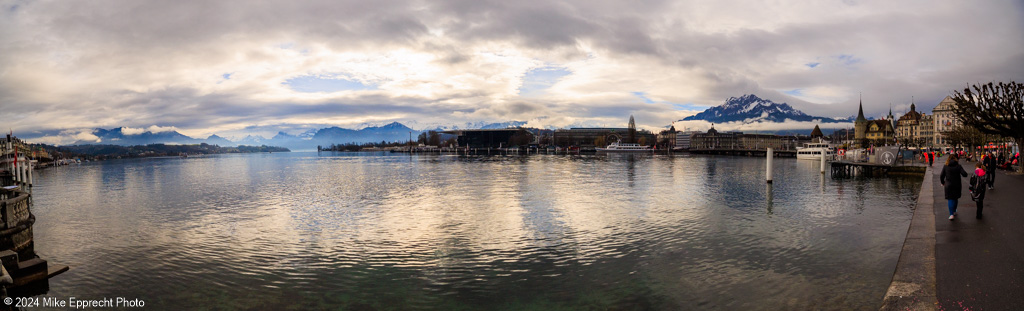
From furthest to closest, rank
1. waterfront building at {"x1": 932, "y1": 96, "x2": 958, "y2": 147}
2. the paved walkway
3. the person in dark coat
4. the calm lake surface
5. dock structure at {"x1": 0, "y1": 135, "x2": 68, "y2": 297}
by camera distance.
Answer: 1. waterfront building at {"x1": 932, "y1": 96, "x2": 958, "y2": 147}
2. the person in dark coat
3. dock structure at {"x1": 0, "y1": 135, "x2": 68, "y2": 297}
4. the calm lake surface
5. the paved walkway

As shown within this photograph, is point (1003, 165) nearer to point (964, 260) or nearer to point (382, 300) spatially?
point (964, 260)

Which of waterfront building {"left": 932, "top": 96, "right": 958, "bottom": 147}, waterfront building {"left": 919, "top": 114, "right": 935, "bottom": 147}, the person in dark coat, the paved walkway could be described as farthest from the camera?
waterfront building {"left": 919, "top": 114, "right": 935, "bottom": 147}

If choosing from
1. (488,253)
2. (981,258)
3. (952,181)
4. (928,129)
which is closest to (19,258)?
(488,253)

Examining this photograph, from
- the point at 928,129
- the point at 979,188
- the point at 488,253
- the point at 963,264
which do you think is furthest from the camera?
the point at 928,129

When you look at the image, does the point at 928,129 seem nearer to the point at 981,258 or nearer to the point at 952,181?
the point at 952,181

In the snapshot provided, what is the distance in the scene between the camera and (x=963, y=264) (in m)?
10.7

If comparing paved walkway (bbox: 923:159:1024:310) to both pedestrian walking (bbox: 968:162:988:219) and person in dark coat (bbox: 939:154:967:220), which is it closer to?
pedestrian walking (bbox: 968:162:988:219)

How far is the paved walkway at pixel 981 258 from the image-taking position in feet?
27.9

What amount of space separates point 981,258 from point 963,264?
0.78 metres

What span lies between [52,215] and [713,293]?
118 ft

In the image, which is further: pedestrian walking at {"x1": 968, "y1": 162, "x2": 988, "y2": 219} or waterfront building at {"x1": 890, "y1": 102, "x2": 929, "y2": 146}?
waterfront building at {"x1": 890, "y1": 102, "x2": 929, "y2": 146}

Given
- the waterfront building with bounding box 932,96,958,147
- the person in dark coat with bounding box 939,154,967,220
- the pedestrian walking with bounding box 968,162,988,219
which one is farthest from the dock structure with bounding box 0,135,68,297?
the waterfront building with bounding box 932,96,958,147

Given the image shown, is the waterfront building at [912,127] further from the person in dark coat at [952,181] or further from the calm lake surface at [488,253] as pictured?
the person in dark coat at [952,181]

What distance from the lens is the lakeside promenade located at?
865cm
